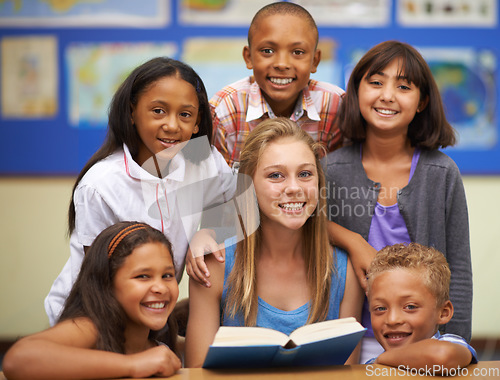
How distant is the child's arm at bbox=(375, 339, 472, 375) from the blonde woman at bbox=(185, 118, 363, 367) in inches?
14.9

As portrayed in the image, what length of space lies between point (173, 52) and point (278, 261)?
79.8 inches

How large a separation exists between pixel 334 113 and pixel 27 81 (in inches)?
85.4

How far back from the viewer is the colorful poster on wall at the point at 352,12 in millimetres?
3512

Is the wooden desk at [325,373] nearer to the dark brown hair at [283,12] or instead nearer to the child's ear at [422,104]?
the child's ear at [422,104]

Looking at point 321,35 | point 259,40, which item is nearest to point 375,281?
point 259,40

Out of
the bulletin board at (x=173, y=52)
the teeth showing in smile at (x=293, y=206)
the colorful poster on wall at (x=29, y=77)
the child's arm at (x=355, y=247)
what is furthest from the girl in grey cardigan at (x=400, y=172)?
the colorful poster on wall at (x=29, y=77)

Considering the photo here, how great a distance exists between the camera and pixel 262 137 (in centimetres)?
192

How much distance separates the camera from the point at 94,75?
11.8 feet

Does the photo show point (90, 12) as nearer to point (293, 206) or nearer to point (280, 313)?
point (293, 206)

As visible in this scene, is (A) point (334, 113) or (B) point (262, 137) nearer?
(B) point (262, 137)

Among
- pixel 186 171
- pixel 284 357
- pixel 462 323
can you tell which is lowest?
pixel 462 323

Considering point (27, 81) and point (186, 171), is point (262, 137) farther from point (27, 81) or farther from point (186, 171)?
point (27, 81)

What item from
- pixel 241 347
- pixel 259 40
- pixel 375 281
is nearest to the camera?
pixel 241 347

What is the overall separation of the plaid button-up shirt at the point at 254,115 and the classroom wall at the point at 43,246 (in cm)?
171
